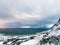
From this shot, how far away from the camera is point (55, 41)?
158 feet

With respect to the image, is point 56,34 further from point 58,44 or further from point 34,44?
point 34,44

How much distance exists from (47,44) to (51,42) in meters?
1.47

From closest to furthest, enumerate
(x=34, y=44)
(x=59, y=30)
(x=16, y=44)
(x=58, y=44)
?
(x=58, y=44), (x=59, y=30), (x=34, y=44), (x=16, y=44)

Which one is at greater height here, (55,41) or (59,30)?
(59,30)

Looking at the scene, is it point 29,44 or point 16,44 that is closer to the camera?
point 29,44

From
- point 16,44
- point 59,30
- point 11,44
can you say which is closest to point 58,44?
point 59,30

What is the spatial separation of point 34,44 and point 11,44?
54.2 feet

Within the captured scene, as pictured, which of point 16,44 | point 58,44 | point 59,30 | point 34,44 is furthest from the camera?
point 16,44

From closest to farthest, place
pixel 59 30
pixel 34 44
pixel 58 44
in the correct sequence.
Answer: pixel 58 44 < pixel 59 30 < pixel 34 44

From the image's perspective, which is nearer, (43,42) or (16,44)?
(43,42)

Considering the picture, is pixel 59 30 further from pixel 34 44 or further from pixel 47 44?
pixel 34 44

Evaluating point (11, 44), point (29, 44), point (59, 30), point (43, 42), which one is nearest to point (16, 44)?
point (11, 44)

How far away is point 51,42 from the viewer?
4941 cm

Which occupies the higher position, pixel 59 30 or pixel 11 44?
pixel 59 30
